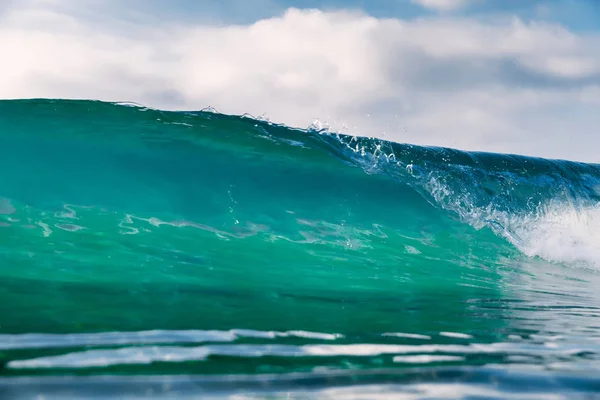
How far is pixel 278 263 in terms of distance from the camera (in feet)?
15.5

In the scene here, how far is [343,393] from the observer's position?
1.48 meters

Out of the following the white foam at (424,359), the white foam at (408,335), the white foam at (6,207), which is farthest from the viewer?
the white foam at (6,207)

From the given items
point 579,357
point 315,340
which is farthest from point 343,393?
point 579,357

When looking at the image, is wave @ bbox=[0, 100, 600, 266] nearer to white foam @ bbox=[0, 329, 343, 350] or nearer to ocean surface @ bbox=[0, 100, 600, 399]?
ocean surface @ bbox=[0, 100, 600, 399]

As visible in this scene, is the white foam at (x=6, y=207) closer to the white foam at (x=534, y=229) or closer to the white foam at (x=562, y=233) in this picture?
the white foam at (x=534, y=229)

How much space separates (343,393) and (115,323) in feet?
3.42

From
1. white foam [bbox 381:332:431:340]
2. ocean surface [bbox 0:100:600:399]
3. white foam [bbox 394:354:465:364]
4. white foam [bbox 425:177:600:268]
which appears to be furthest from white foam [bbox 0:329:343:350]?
white foam [bbox 425:177:600:268]

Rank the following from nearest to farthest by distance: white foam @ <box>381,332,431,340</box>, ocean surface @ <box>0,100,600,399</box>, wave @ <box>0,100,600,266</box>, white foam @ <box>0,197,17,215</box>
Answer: ocean surface @ <box>0,100,600,399</box> < white foam @ <box>381,332,431,340</box> < white foam @ <box>0,197,17,215</box> < wave @ <box>0,100,600,266</box>

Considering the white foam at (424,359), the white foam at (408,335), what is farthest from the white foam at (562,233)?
the white foam at (424,359)

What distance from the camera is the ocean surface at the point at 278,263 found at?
164 centimetres

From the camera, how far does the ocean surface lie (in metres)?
1.64

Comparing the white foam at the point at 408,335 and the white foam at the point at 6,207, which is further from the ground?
the white foam at the point at 6,207

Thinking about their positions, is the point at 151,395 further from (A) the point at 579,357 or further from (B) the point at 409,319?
(B) the point at 409,319

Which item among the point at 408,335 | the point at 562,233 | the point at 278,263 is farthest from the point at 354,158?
the point at 408,335
